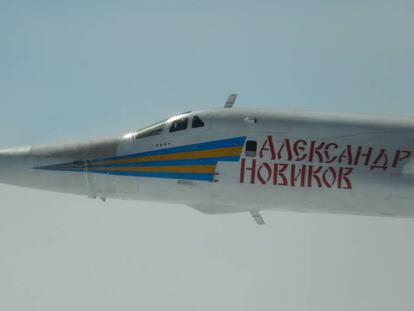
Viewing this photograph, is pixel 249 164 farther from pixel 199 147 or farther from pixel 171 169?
pixel 171 169

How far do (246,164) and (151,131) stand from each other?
3.72m

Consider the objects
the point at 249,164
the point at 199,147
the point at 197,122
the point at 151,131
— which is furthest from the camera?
the point at 151,131

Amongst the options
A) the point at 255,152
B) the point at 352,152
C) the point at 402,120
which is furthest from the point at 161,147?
the point at 402,120

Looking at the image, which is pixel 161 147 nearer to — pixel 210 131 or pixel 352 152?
pixel 210 131

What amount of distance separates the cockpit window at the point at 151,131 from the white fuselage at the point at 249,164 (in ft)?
0.12

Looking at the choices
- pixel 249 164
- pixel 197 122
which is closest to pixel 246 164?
pixel 249 164

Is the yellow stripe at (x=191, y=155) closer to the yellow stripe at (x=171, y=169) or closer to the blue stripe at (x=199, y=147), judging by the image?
the blue stripe at (x=199, y=147)

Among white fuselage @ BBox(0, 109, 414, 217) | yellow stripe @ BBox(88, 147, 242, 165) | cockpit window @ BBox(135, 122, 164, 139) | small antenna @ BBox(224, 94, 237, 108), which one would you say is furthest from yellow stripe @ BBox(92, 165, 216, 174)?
small antenna @ BBox(224, 94, 237, 108)

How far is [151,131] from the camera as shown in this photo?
24141mm

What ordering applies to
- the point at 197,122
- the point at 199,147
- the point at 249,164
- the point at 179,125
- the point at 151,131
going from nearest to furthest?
the point at 249,164 → the point at 199,147 → the point at 197,122 → the point at 179,125 → the point at 151,131

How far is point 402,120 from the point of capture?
22328mm

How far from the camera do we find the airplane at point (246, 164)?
21.7 m

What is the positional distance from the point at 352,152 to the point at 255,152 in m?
2.98

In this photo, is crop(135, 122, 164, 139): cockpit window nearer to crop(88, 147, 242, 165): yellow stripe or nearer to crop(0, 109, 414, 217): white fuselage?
crop(0, 109, 414, 217): white fuselage
